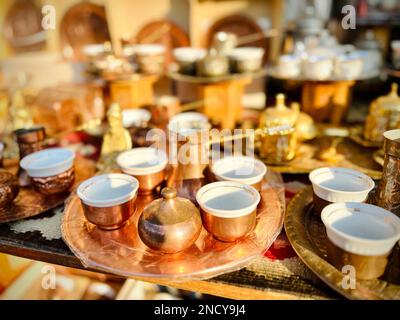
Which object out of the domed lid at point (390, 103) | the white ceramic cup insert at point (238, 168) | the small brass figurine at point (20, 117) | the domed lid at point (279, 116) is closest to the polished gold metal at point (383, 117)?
the domed lid at point (390, 103)

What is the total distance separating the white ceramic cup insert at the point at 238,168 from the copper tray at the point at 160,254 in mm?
164

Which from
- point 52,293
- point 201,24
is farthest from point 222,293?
point 201,24

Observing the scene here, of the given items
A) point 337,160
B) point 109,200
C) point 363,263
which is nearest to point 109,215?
point 109,200

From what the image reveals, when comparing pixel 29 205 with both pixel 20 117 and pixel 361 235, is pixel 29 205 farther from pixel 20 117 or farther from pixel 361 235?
pixel 361 235

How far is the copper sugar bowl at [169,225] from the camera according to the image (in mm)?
1029

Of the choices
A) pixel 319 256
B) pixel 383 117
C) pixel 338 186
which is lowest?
pixel 319 256

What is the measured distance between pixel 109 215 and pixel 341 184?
0.85 metres

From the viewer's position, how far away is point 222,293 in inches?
41.5

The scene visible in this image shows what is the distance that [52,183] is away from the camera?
4.84 feet

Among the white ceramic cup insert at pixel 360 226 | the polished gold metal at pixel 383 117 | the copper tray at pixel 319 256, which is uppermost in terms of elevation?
the polished gold metal at pixel 383 117

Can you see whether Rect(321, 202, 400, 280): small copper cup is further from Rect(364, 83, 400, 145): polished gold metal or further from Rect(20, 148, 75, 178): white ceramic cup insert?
Rect(20, 148, 75, 178): white ceramic cup insert

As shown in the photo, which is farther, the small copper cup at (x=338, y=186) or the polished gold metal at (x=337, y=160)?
the polished gold metal at (x=337, y=160)

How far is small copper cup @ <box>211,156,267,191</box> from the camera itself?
4.38ft

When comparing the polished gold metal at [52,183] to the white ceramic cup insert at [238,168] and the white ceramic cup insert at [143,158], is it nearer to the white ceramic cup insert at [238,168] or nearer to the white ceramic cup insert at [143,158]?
the white ceramic cup insert at [143,158]
